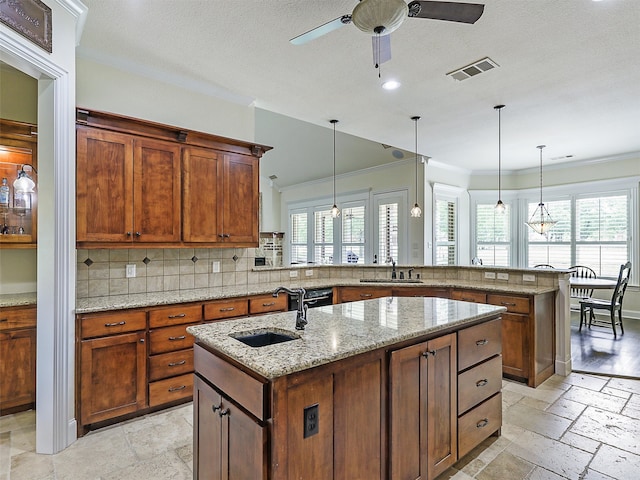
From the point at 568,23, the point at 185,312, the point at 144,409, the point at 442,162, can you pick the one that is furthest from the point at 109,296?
the point at 442,162

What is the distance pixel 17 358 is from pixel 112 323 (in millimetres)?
921

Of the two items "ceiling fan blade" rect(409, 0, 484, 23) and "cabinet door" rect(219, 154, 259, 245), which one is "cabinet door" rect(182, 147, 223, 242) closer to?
"cabinet door" rect(219, 154, 259, 245)

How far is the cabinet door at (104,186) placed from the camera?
2684mm

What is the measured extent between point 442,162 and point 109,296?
5988 millimetres

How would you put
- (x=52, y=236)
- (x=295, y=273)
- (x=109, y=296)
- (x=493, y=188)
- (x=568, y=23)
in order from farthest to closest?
1. (x=493, y=188)
2. (x=295, y=273)
3. (x=109, y=296)
4. (x=568, y=23)
5. (x=52, y=236)

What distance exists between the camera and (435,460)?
6.40ft

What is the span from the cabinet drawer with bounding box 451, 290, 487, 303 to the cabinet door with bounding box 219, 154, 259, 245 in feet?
7.53

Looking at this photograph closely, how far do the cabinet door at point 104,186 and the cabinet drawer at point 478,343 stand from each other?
8.71 feet

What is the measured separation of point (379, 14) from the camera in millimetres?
1875

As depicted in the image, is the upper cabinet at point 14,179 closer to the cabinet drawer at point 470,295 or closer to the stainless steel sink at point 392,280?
the stainless steel sink at point 392,280

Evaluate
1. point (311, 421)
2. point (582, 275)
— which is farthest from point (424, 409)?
point (582, 275)

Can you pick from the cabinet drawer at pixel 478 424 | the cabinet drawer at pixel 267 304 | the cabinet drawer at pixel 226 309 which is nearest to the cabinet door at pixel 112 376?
the cabinet drawer at pixel 226 309

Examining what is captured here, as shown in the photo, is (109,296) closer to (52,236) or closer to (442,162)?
(52,236)

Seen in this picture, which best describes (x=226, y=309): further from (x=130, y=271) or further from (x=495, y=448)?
(x=495, y=448)
